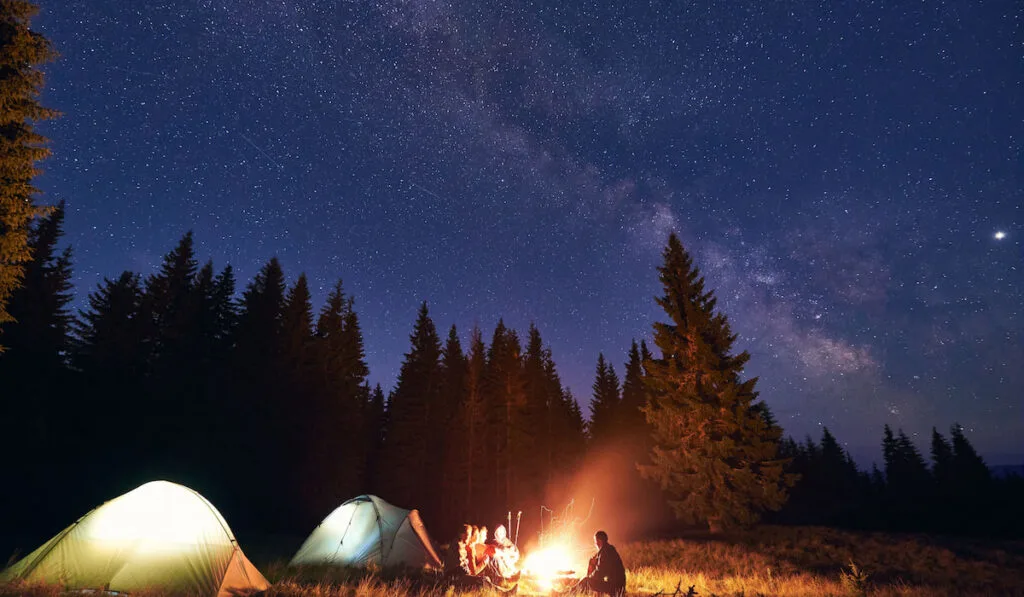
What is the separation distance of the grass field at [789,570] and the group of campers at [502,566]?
86 centimetres

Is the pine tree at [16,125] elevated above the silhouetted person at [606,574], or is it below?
above

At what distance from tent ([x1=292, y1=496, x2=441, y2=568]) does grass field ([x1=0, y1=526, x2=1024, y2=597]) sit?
2.78 feet

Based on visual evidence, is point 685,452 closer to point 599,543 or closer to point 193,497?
point 599,543

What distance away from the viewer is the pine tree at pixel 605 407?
55.1m

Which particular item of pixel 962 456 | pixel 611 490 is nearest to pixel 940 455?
pixel 962 456

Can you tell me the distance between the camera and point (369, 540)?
15.0 meters

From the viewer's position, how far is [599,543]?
35.6 ft

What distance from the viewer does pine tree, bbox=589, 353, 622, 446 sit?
55.1 metres

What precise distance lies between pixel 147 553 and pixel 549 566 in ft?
32.6

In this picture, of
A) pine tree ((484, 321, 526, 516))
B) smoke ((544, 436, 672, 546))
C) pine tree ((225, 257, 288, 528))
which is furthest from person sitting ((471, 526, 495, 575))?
smoke ((544, 436, 672, 546))

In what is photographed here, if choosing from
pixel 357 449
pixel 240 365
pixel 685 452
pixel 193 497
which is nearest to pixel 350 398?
→ pixel 357 449

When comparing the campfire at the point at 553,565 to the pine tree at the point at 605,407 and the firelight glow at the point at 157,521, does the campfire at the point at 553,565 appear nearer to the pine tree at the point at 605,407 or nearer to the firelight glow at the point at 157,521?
the firelight glow at the point at 157,521

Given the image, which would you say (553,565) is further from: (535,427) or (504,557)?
(535,427)

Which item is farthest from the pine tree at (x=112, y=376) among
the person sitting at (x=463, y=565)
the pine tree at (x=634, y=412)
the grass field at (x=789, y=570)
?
the pine tree at (x=634, y=412)
